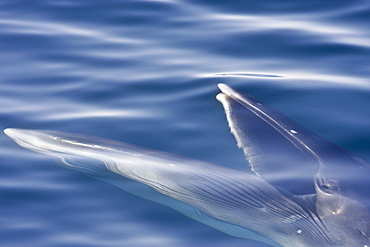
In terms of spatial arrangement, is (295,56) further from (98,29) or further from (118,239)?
(118,239)

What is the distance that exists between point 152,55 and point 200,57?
2.57ft

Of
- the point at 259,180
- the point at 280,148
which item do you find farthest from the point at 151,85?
the point at 259,180

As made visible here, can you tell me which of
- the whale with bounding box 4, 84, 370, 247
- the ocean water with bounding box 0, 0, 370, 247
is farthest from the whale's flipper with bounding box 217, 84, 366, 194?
the ocean water with bounding box 0, 0, 370, 247

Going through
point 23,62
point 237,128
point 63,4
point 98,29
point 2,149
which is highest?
point 63,4

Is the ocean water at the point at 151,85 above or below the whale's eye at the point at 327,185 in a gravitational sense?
above

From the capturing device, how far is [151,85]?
7.73m

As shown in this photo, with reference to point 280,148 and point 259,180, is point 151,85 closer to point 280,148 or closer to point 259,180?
point 280,148

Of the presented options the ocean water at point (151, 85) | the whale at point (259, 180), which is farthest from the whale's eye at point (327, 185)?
the ocean water at point (151, 85)

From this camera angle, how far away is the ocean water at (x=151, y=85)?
4.99m

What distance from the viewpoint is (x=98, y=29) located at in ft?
32.2

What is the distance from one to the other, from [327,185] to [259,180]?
0.63 metres

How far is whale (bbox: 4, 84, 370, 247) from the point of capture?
4648 millimetres

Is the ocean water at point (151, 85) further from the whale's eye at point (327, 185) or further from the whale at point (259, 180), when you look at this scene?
the whale's eye at point (327, 185)

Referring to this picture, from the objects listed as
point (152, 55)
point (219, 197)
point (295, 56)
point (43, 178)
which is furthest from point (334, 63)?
point (43, 178)
